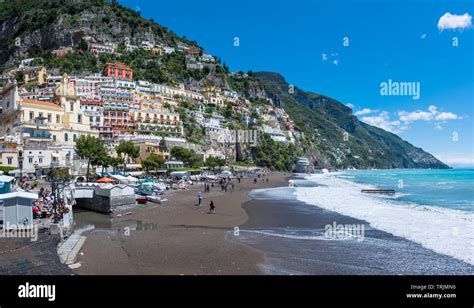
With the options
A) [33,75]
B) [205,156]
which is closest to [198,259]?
[205,156]

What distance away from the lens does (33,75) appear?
103188 mm

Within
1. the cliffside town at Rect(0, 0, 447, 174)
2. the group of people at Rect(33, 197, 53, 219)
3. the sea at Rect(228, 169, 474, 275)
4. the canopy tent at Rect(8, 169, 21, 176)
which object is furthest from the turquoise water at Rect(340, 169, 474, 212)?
the canopy tent at Rect(8, 169, 21, 176)

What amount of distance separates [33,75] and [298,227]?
110868 millimetres

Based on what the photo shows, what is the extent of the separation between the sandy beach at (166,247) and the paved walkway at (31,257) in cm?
73

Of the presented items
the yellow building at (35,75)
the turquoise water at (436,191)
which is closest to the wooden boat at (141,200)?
the turquoise water at (436,191)

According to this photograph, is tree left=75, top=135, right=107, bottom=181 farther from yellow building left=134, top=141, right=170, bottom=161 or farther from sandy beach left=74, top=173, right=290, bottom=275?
yellow building left=134, top=141, right=170, bottom=161

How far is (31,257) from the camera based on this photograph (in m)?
10.7

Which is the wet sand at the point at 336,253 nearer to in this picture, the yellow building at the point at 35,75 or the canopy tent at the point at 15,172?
the canopy tent at the point at 15,172

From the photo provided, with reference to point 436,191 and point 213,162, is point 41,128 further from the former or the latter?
point 436,191

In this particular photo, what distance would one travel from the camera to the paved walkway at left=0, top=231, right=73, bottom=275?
30.9ft

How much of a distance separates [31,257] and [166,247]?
4557mm
